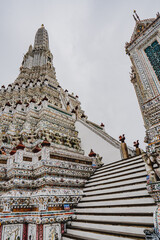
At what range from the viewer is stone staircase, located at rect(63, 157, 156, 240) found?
310cm

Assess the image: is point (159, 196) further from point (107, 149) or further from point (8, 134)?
point (8, 134)

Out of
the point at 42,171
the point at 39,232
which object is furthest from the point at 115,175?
the point at 39,232

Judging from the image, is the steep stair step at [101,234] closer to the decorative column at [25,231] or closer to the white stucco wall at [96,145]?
the decorative column at [25,231]

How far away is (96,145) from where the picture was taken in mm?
8422

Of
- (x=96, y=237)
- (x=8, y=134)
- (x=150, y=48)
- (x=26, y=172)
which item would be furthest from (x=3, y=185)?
(x=150, y=48)

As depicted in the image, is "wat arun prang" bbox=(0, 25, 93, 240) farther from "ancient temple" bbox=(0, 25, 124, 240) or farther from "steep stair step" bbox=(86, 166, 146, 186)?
"steep stair step" bbox=(86, 166, 146, 186)

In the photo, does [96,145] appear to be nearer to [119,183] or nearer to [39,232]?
[119,183]

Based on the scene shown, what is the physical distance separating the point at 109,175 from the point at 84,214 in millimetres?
1637

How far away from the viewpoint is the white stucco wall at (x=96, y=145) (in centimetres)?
748

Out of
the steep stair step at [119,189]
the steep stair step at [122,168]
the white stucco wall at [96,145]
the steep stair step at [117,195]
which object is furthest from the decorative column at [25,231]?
the white stucco wall at [96,145]

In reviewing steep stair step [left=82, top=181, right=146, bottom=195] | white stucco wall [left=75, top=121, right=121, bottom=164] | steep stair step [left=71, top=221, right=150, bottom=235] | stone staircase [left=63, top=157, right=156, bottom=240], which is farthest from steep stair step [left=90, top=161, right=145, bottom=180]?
steep stair step [left=71, top=221, right=150, bottom=235]

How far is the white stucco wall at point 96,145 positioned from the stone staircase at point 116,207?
71.5 inches

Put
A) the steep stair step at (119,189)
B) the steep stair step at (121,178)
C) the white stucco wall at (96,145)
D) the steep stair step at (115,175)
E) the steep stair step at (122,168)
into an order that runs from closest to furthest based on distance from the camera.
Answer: the steep stair step at (119,189) < the steep stair step at (121,178) < the steep stair step at (115,175) < the steep stair step at (122,168) < the white stucco wall at (96,145)

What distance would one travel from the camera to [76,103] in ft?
65.1
